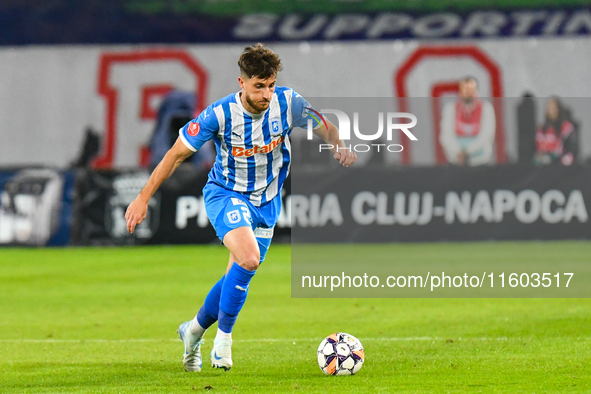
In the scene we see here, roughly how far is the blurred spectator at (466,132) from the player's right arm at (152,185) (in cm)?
1296

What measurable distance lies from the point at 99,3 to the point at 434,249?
43.9 ft

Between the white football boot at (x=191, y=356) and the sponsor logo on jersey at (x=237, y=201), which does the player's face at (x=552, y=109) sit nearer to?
the sponsor logo on jersey at (x=237, y=201)

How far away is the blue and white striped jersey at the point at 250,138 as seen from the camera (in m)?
5.96

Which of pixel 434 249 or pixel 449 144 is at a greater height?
pixel 449 144

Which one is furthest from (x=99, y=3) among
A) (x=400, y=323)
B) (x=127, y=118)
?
(x=400, y=323)

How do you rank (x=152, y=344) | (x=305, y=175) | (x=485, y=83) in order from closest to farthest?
(x=152, y=344), (x=305, y=175), (x=485, y=83)

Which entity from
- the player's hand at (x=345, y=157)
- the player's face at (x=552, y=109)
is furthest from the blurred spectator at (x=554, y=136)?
the player's hand at (x=345, y=157)

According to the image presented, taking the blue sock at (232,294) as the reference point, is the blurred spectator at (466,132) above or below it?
above

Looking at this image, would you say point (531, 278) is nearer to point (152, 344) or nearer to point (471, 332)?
point (471, 332)

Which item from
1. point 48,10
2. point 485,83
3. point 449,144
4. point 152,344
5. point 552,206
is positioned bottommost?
point 152,344

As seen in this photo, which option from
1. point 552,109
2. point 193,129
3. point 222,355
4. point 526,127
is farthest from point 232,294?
point 526,127

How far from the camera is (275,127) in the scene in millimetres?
6090

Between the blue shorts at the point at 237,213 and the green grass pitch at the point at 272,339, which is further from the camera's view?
the blue shorts at the point at 237,213

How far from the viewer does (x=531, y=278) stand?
1128cm
